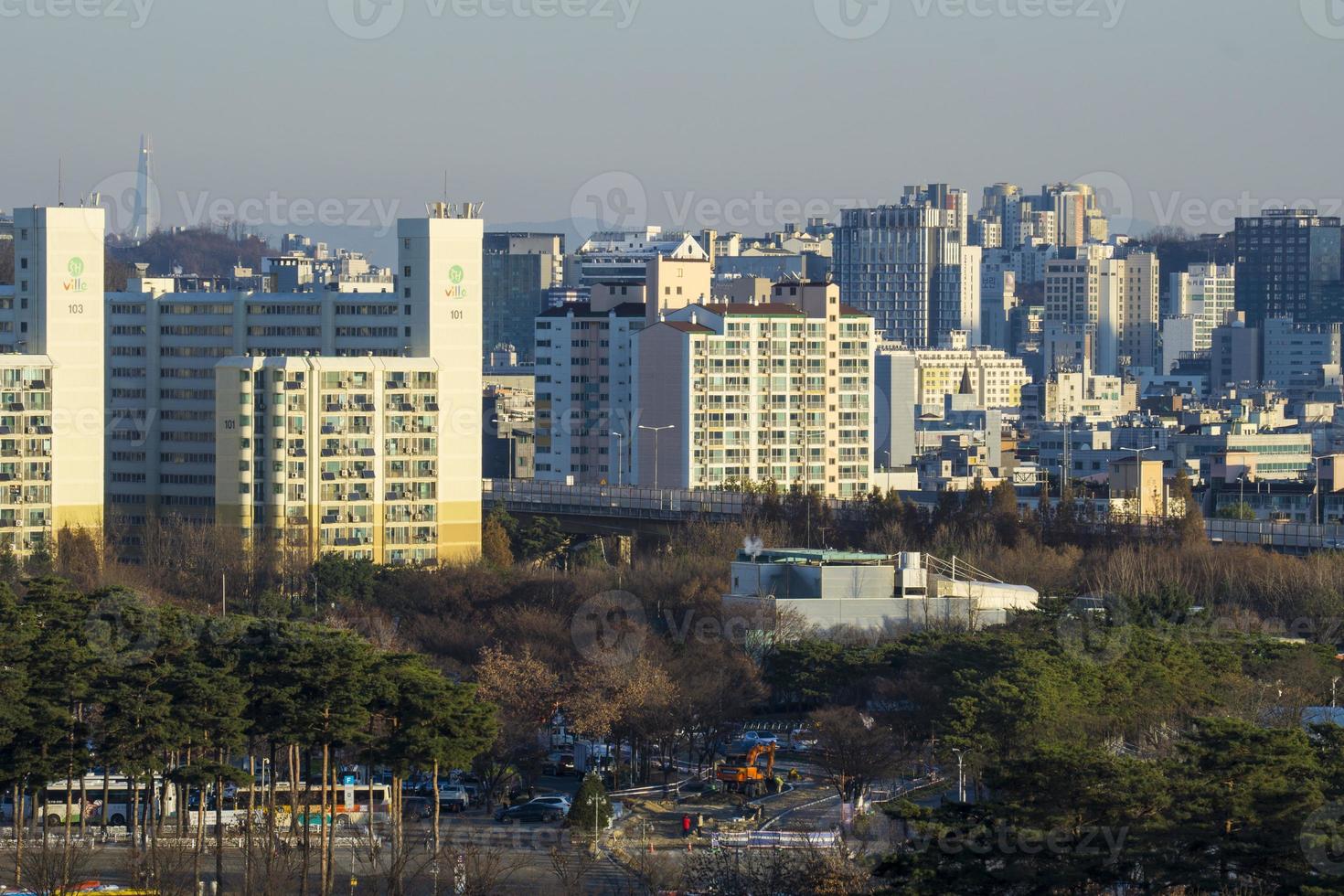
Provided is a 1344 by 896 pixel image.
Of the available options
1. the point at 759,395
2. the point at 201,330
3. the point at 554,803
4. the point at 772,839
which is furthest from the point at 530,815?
the point at 759,395

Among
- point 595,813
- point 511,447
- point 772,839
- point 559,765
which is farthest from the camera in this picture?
point 511,447

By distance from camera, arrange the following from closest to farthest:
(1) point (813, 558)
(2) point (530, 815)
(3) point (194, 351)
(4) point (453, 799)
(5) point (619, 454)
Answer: (2) point (530, 815) → (4) point (453, 799) → (1) point (813, 558) → (3) point (194, 351) → (5) point (619, 454)

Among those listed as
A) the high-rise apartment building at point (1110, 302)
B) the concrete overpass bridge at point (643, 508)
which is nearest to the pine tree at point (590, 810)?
the concrete overpass bridge at point (643, 508)

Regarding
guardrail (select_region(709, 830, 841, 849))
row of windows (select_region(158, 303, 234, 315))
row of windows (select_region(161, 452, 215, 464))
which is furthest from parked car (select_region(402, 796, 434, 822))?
row of windows (select_region(158, 303, 234, 315))

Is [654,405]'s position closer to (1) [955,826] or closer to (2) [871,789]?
(2) [871,789]

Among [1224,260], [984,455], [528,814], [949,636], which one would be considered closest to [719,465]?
[984,455]

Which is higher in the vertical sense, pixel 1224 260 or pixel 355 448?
pixel 1224 260

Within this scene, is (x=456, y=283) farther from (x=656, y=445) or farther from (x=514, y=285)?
(x=514, y=285)
